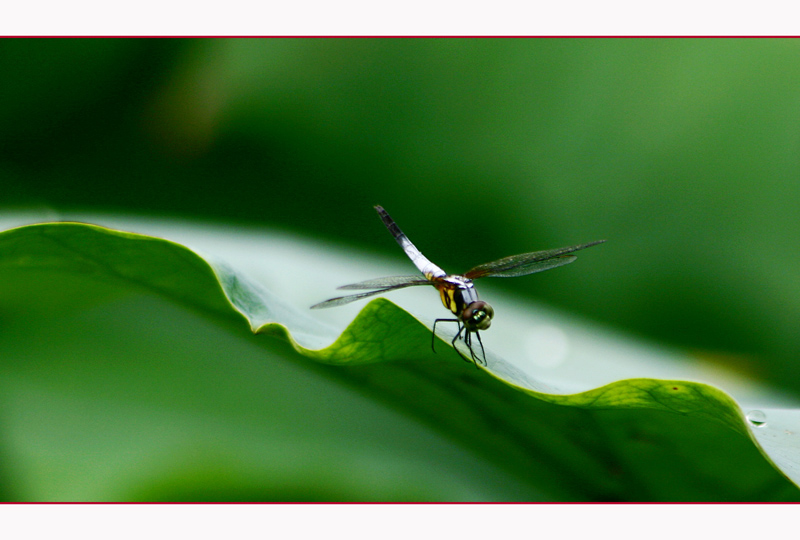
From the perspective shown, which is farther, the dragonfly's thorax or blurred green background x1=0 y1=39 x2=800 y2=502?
blurred green background x1=0 y1=39 x2=800 y2=502

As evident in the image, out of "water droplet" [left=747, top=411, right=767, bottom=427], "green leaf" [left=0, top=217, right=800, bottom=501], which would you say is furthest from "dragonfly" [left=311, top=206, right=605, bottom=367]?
"water droplet" [left=747, top=411, right=767, bottom=427]

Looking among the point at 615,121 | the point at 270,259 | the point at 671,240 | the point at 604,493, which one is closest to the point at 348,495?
the point at 604,493

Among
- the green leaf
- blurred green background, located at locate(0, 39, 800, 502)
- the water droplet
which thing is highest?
blurred green background, located at locate(0, 39, 800, 502)

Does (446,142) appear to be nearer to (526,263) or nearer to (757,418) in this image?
(526,263)

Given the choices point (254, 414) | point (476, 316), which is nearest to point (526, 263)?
point (476, 316)

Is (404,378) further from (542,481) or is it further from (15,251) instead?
(15,251)

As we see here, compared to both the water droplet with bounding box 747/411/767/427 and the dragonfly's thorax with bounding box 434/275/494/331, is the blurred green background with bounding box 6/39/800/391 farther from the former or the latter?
the water droplet with bounding box 747/411/767/427

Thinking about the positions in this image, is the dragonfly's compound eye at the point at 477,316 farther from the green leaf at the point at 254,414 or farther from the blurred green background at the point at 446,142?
the blurred green background at the point at 446,142
